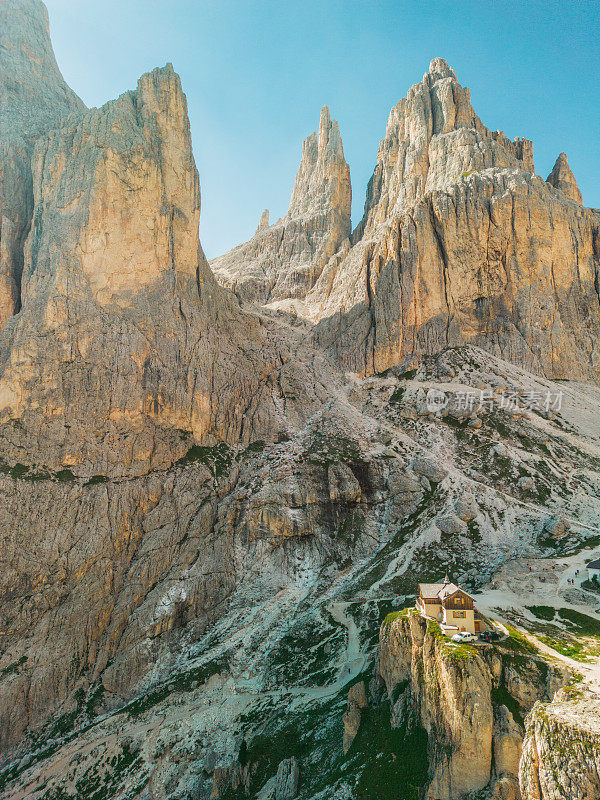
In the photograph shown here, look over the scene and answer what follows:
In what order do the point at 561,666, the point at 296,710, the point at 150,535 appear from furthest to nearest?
the point at 150,535, the point at 296,710, the point at 561,666

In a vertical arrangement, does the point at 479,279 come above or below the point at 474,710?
above

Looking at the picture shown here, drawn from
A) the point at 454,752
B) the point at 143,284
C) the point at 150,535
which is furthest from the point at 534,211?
the point at 454,752

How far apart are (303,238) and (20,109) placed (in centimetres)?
7420

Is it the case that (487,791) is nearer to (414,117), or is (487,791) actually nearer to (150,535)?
(150,535)

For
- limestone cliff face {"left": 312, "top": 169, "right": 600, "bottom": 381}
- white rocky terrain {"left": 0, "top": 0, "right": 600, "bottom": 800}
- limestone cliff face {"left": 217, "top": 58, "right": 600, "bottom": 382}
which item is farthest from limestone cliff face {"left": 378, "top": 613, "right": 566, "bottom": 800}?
limestone cliff face {"left": 312, "top": 169, "right": 600, "bottom": 381}

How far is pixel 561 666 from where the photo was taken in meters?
29.2

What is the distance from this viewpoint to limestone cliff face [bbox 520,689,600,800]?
864 inches

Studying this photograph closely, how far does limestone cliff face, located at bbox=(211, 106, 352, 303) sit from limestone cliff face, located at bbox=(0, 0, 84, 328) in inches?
2134

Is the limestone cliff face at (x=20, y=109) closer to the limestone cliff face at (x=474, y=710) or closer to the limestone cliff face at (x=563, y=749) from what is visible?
the limestone cliff face at (x=474, y=710)

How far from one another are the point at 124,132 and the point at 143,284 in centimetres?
2840

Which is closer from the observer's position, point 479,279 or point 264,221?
point 479,279

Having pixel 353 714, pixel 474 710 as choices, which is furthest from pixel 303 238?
pixel 474 710

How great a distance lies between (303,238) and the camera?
143750 mm

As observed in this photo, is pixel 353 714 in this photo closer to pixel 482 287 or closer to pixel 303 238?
pixel 482 287
